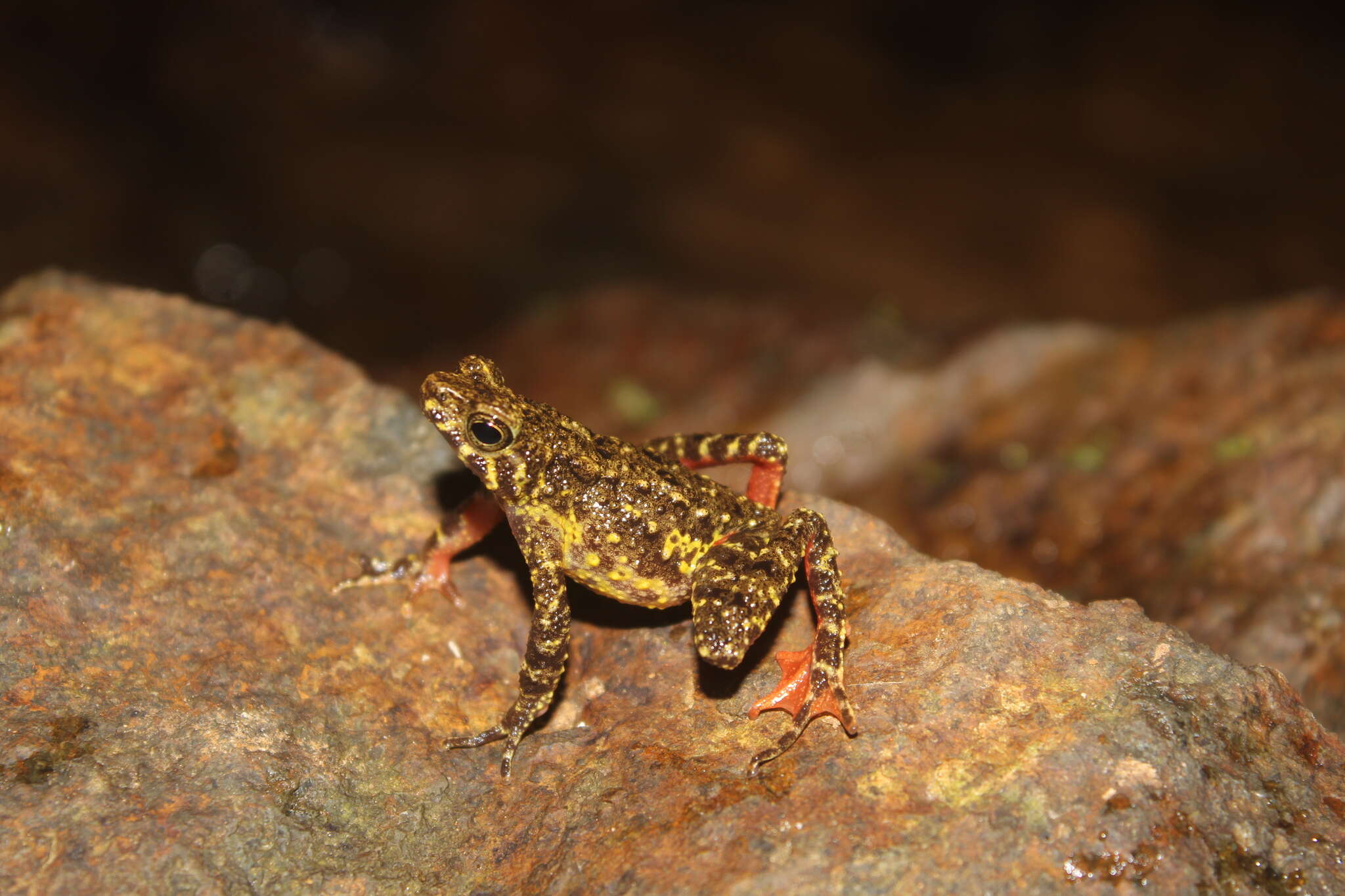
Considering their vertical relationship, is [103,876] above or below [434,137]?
above

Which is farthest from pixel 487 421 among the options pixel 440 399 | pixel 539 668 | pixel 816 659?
pixel 816 659

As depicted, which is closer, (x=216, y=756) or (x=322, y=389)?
(x=216, y=756)

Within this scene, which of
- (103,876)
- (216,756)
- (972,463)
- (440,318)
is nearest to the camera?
(103,876)

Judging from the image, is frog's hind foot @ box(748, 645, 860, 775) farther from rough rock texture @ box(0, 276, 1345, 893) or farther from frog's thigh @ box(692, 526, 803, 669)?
frog's thigh @ box(692, 526, 803, 669)

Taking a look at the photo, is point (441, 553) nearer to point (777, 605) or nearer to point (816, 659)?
point (777, 605)

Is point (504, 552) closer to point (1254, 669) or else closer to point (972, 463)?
point (1254, 669)

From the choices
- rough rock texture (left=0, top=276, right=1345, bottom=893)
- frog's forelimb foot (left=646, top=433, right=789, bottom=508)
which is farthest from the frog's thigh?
frog's forelimb foot (left=646, top=433, right=789, bottom=508)

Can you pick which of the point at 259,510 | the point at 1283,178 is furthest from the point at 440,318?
the point at 1283,178
